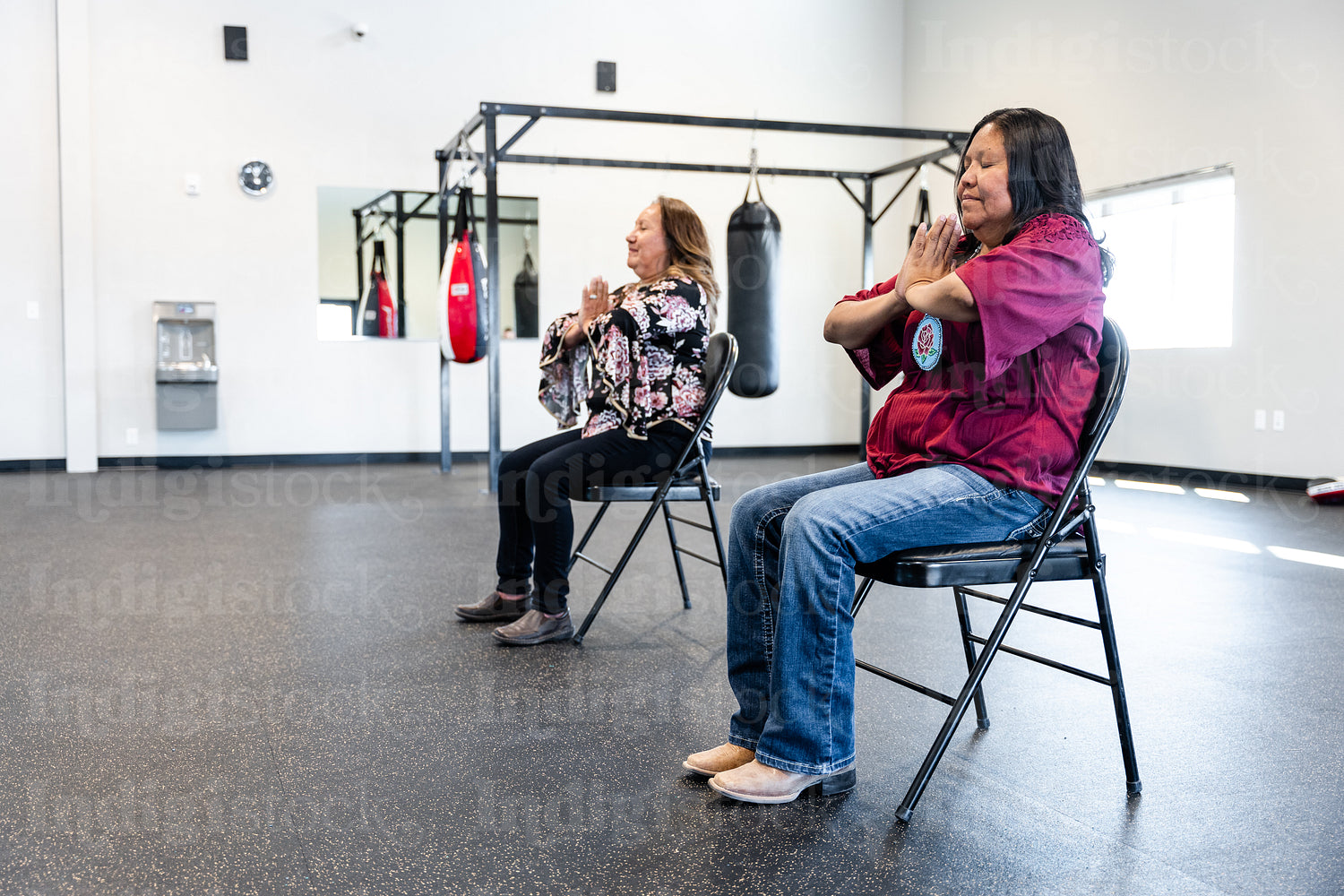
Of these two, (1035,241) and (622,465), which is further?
(622,465)

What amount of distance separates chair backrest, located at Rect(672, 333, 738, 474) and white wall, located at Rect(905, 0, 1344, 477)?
475cm

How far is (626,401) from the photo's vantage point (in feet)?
9.14

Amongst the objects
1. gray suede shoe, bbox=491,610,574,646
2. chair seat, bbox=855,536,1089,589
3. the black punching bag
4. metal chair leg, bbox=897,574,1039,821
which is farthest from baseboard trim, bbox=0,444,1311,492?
metal chair leg, bbox=897,574,1039,821

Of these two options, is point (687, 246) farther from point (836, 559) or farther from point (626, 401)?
point (836, 559)

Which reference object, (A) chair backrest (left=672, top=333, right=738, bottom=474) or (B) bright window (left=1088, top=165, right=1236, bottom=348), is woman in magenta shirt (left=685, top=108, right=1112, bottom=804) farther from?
(B) bright window (left=1088, top=165, right=1236, bottom=348)

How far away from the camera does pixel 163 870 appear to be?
1533mm

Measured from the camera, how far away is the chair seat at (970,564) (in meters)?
1.67

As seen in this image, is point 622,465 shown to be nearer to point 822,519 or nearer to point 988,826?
point 822,519

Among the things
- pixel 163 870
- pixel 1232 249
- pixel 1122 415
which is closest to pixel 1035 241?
pixel 163 870

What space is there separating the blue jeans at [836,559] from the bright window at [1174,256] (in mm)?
5474

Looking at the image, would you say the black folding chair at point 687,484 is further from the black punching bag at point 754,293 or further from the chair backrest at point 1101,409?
the black punching bag at point 754,293

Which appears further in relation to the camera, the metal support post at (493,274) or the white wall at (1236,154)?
the white wall at (1236,154)

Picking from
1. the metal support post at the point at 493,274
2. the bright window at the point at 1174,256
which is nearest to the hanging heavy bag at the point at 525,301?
the metal support post at the point at 493,274

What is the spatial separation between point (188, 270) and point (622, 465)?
598 centimetres
